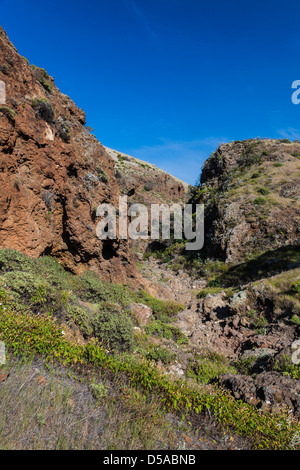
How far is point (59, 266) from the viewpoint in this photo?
10016 mm

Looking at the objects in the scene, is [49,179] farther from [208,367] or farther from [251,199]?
[251,199]

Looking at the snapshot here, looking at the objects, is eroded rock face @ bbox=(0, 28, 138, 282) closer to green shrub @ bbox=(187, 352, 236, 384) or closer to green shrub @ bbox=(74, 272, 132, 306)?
green shrub @ bbox=(74, 272, 132, 306)

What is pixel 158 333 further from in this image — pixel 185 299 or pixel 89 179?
pixel 89 179

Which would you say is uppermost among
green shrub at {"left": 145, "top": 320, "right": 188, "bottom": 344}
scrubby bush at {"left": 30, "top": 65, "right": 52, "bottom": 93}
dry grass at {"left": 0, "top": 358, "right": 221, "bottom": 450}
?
scrubby bush at {"left": 30, "top": 65, "right": 52, "bottom": 93}

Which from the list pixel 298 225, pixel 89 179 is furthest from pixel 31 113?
pixel 298 225

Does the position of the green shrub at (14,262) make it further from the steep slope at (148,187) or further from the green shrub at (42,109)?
the steep slope at (148,187)

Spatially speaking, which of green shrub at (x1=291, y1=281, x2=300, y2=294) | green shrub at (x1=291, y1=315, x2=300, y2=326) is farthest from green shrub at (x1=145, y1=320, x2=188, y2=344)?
green shrub at (x1=291, y1=281, x2=300, y2=294)

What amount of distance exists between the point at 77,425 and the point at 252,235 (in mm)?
19068

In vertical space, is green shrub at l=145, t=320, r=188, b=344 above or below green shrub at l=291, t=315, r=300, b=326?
below

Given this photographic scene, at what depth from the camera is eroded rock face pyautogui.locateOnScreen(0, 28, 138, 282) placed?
27.0ft

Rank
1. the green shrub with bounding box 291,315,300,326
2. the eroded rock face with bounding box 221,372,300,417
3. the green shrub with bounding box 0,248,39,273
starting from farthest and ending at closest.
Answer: the green shrub with bounding box 291,315,300,326 < the green shrub with bounding box 0,248,39,273 < the eroded rock face with bounding box 221,372,300,417

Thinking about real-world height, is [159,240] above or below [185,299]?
above

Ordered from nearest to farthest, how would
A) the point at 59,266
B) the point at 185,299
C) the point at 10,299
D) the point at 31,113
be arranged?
1. the point at 10,299
2. the point at 31,113
3. the point at 59,266
4. the point at 185,299
